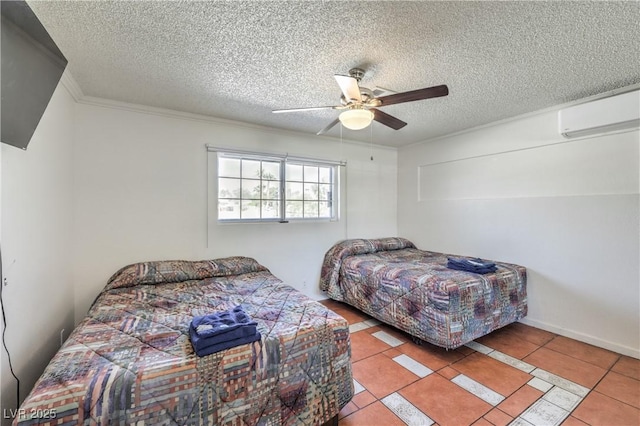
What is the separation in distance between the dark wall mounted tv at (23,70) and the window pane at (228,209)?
Answer: 1875 millimetres

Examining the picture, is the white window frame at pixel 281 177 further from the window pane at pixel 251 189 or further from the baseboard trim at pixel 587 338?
the baseboard trim at pixel 587 338

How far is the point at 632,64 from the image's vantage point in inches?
79.4

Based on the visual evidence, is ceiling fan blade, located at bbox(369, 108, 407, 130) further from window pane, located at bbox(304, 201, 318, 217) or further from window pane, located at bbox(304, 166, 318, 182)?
window pane, located at bbox(304, 201, 318, 217)

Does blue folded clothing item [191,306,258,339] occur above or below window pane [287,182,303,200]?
below

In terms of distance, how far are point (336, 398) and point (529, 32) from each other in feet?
8.31

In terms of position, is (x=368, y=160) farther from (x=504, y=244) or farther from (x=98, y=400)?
(x=98, y=400)

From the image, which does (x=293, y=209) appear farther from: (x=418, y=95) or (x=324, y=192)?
(x=418, y=95)

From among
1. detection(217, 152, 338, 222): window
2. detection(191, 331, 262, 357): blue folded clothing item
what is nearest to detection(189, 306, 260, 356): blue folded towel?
detection(191, 331, 262, 357): blue folded clothing item

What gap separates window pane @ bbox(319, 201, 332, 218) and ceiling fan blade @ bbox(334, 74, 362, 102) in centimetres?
224

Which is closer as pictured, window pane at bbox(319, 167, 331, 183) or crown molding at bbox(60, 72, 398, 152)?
crown molding at bbox(60, 72, 398, 152)

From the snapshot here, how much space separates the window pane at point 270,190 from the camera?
3.60 m

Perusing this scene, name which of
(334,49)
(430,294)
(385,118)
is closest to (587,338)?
(430,294)

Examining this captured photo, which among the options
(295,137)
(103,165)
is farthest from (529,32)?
(103,165)

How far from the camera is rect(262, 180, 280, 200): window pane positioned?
11.8ft
